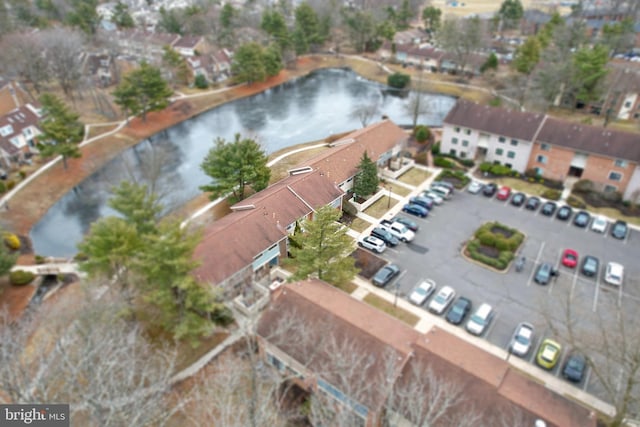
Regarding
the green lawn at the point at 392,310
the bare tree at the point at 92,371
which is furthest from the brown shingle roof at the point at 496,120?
the bare tree at the point at 92,371

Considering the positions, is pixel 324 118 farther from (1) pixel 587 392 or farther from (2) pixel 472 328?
(1) pixel 587 392

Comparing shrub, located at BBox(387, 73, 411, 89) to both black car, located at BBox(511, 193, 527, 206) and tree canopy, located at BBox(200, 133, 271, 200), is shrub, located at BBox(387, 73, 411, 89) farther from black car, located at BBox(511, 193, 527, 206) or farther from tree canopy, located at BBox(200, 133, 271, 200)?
tree canopy, located at BBox(200, 133, 271, 200)

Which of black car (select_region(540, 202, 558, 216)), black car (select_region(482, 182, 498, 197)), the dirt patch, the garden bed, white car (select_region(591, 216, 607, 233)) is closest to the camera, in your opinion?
the dirt patch

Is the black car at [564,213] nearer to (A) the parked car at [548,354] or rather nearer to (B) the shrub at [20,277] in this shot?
(A) the parked car at [548,354]

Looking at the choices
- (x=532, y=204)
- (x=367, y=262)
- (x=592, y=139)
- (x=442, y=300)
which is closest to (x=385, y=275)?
(x=367, y=262)

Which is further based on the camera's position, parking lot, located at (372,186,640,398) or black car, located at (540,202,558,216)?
black car, located at (540,202,558,216)

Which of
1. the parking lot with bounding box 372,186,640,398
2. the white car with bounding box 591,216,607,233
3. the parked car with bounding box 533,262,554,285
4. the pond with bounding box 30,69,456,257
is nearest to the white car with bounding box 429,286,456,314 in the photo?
the parking lot with bounding box 372,186,640,398
